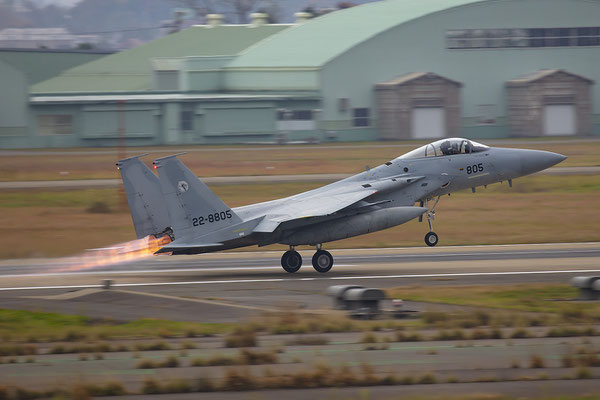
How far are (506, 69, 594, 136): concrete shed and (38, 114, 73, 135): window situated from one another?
1643 inches

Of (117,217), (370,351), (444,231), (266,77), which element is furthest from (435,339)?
(266,77)


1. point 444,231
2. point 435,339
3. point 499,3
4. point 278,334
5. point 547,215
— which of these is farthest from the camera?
point 499,3

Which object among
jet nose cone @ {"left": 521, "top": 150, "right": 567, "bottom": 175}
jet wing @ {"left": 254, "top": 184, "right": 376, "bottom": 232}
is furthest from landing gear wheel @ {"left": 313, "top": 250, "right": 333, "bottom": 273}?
jet nose cone @ {"left": 521, "top": 150, "right": 567, "bottom": 175}

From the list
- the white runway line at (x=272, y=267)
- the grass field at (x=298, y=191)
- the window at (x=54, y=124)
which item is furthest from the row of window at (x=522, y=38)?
the white runway line at (x=272, y=267)

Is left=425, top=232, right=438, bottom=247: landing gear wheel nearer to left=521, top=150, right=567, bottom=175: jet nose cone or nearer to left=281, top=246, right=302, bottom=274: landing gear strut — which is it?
left=521, top=150, right=567, bottom=175: jet nose cone

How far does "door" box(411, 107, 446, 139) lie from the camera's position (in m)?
78.9

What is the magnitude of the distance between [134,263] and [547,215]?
18.3m

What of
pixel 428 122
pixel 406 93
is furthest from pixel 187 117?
pixel 428 122

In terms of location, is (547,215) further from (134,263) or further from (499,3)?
(499,3)

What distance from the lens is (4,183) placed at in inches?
2029

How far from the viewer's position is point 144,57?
4218 inches

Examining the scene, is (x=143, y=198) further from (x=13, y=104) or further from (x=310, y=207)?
(x=13, y=104)

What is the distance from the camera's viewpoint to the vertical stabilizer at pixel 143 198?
990 inches

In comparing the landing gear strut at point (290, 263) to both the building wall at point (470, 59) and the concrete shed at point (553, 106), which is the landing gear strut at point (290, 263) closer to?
the building wall at point (470, 59)
